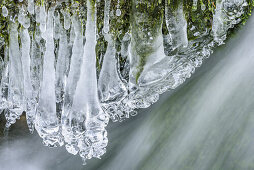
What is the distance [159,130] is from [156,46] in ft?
1.91

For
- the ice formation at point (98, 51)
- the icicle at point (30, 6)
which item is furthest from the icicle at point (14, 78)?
the icicle at point (30, 6)

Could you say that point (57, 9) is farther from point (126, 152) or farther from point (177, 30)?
point (126, 152)

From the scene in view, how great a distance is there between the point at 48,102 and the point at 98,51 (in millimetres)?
342

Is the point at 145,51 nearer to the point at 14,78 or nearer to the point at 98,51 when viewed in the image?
the point at 98,51

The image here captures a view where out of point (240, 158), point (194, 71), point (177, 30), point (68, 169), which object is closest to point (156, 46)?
point (177, 30)

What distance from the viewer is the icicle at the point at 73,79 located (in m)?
1.29

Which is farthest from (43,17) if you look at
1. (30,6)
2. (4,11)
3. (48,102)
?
(48,102)

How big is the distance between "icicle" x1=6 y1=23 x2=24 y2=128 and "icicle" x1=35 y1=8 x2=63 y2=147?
0.21 m

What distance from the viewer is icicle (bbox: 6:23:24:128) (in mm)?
1425

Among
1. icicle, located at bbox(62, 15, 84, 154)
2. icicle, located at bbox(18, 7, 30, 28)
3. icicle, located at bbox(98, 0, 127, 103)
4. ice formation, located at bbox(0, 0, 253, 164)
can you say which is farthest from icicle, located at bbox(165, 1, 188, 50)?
icicle, located at bbox(18, 7, 30, 28)

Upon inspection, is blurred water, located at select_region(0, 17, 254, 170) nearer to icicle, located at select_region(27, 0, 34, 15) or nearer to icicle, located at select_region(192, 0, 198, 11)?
icicle, located at select_region(192, 0, 198, 11)

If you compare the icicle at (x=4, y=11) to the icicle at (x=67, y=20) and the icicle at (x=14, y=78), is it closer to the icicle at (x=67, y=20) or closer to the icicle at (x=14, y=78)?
the icicle at (x=14, y=78)

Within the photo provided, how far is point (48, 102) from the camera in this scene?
1.36 meters

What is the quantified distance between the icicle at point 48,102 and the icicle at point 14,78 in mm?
214
